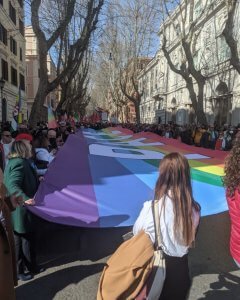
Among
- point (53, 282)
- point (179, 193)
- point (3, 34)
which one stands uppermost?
point (3, 34)

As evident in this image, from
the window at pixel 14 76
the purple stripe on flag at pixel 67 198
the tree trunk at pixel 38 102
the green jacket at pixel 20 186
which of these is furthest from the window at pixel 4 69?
the green jacket at pixel 20 186

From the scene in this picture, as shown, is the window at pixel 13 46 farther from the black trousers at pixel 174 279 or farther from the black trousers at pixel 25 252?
the black trousers at pixel 174 279

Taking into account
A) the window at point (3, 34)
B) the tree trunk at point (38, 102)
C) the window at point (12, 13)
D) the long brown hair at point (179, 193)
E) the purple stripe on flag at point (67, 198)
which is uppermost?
the window at point (12, 13)

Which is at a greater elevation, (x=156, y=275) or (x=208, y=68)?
(x=208, y=68)

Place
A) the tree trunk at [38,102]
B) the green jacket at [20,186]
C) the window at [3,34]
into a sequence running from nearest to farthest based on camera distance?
the green jacket at [20,186]
the tree trunk at [38,102]
the window at [3,34]

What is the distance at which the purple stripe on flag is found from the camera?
A: 423 centimetres

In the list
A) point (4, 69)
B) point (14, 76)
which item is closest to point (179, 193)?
point (4, 69)

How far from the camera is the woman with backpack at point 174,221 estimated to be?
8.91 ft

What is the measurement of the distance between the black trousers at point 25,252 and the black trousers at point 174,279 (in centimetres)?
224

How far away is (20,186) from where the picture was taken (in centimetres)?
441

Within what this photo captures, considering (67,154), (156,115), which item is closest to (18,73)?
(156,115)

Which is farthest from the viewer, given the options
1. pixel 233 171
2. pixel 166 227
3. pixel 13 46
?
pixel 13 46

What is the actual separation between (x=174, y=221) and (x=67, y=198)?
2076 millimetres

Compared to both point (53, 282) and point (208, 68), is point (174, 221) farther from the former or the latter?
point (208, 68)
